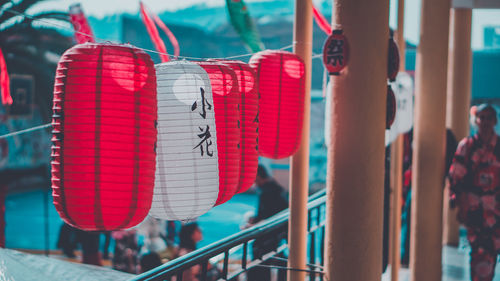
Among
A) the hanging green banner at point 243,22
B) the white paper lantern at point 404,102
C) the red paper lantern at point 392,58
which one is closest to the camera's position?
the red paper lantern at point 392,58

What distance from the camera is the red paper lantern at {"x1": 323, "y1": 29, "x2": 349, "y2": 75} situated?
2779 mm

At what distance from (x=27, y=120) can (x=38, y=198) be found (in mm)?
4316

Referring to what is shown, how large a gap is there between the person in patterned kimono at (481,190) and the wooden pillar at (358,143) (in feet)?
5.76

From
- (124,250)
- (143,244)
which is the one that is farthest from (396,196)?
(124,250)

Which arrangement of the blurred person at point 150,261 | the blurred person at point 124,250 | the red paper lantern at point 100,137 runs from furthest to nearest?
the blurred person at point 124,250
the blurred person at point 150,261
the red paper lantern at point 100,137

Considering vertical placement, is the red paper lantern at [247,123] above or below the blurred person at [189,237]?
above

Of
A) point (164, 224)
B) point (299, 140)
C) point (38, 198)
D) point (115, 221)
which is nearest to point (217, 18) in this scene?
point (38, 198)

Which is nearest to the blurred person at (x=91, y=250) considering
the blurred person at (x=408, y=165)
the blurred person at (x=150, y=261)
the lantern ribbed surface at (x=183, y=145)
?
the blurred person at (x=150, y=261)

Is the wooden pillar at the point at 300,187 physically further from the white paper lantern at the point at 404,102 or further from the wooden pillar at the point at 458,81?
the wooden pillar at the point at 458,81

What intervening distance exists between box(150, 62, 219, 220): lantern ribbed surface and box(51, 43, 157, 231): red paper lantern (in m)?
0.24

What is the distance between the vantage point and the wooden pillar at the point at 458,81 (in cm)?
720

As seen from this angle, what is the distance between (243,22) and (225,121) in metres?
1.67

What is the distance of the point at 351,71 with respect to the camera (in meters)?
2.78

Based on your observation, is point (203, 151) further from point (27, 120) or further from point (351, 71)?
point (27, 120)
